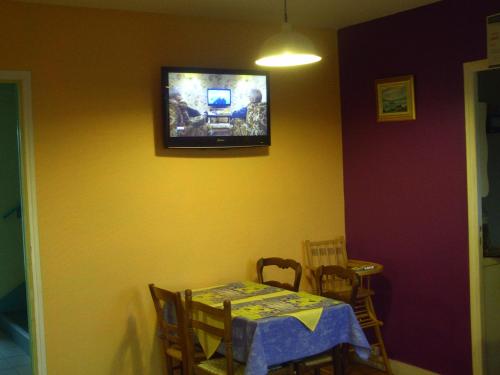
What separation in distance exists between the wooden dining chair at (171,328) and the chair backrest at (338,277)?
3.16 feet

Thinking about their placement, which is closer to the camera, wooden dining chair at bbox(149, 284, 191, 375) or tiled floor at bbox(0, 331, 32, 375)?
wooden dining chair at bbox(149, 284, 191, 375)

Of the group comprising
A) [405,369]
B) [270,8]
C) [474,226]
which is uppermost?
[270,8]

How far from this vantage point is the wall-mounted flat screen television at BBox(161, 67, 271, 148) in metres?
4.18

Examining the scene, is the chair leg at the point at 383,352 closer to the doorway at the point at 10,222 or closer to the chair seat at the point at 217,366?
the chair seat at the point at 217,366

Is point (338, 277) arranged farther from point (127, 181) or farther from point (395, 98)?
point (127, 181)

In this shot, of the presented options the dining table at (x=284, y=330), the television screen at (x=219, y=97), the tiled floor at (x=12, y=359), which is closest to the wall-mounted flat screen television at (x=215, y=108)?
the television screen at (x=219, y=97)

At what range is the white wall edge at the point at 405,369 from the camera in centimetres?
449

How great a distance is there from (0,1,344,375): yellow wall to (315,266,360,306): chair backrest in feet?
1.44

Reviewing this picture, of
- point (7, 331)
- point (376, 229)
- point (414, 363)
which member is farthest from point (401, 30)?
point (7, 331)

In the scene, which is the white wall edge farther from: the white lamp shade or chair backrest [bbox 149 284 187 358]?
the white lamp shade

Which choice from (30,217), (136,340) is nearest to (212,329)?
(136,340)

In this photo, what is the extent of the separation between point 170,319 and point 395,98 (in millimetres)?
2161

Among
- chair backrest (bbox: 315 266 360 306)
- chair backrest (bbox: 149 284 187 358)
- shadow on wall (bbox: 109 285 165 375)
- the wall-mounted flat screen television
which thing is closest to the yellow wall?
shadow on wall (bbox: 109 285 165 375)

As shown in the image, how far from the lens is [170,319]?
4.02 metres
